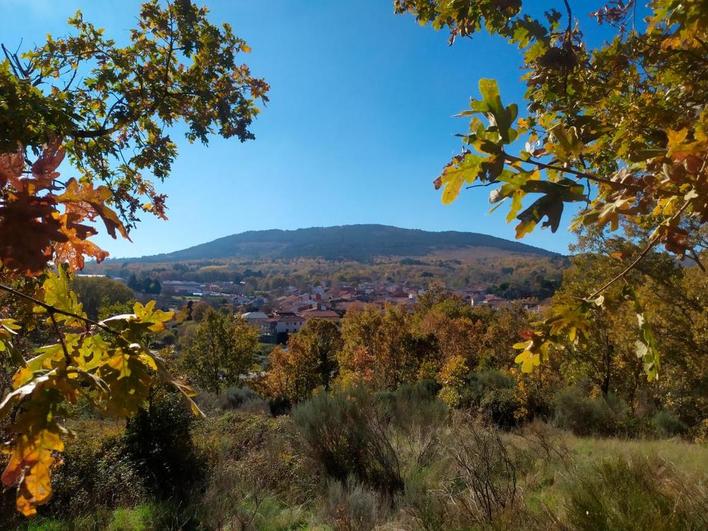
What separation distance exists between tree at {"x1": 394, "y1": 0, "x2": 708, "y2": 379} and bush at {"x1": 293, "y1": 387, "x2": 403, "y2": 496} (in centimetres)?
482

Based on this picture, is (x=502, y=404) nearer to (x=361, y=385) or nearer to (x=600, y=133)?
(x=361, y=385)

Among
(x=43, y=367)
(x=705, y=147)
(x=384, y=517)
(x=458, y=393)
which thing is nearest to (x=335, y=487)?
(x=384, y=517)

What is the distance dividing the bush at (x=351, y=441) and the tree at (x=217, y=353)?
979 inches

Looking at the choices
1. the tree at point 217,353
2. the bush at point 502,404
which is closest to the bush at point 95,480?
the bush at point 502,404

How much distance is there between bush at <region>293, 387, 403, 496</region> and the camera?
6.02 metres

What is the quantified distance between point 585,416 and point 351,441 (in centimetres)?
939

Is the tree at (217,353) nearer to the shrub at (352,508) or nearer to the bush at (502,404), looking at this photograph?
the bush at (502,404)

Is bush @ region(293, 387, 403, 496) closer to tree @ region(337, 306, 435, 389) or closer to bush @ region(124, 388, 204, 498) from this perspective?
bush @ region(124, 388, 204, 498)

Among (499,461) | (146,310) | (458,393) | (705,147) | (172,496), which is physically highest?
(705,147)

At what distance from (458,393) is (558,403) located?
3792 mm

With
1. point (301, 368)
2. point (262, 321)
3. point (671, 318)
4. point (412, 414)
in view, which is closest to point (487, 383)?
point (671, 318)

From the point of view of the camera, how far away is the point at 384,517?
4609 millimetres

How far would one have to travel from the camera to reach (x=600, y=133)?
1.55 metres

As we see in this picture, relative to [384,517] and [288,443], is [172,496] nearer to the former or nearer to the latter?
→ [288,443]
